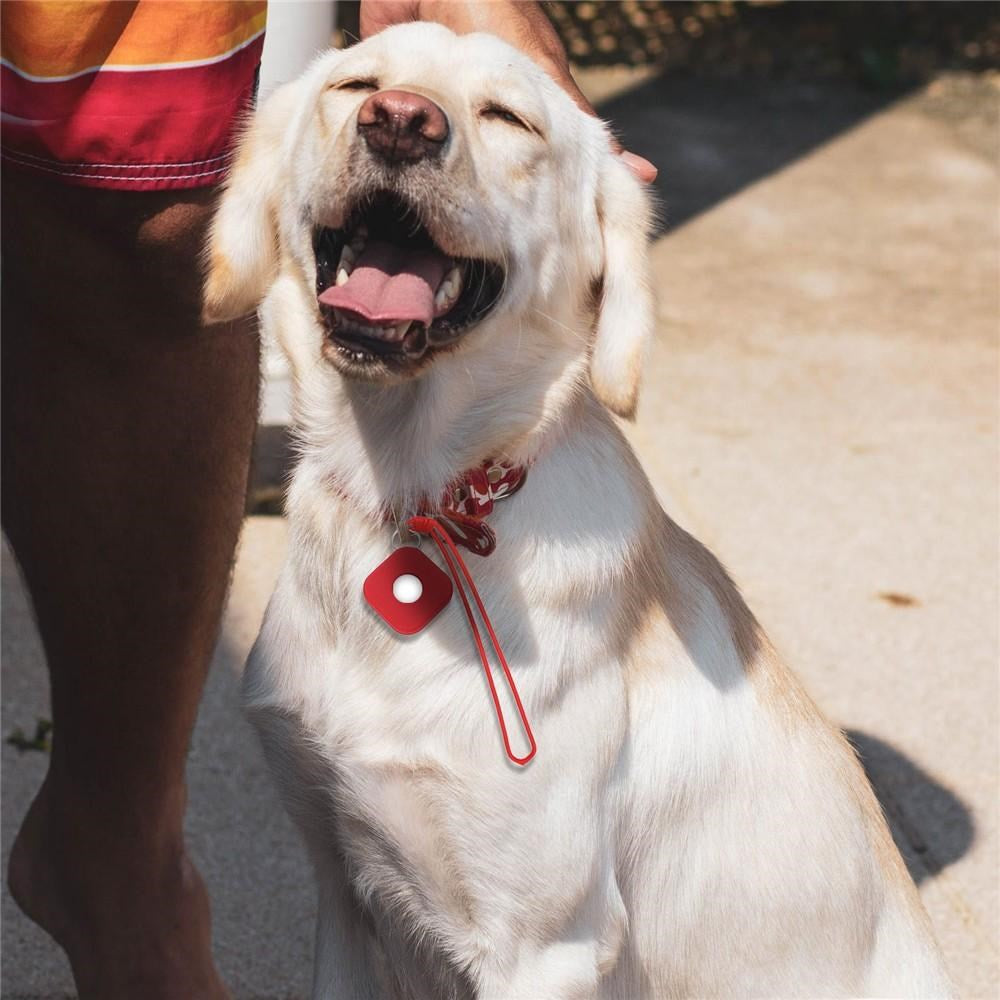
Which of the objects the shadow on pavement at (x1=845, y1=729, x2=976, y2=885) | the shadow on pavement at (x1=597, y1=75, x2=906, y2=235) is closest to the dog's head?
the shadow on pavement at (x1=845, y1=729, x2=976, y2=885)

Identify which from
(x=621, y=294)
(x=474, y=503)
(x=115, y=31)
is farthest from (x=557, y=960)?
(x=115, y=31)

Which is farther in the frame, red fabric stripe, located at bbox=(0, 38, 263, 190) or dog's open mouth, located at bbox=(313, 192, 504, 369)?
red fabric stripe, located at bbox=(0, 38, 263, 190)

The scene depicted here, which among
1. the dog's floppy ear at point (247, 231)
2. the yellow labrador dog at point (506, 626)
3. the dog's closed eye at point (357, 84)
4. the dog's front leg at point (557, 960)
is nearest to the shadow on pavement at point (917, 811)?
the yellow labrador dog at point (506, 626)

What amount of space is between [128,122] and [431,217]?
0.63 metres

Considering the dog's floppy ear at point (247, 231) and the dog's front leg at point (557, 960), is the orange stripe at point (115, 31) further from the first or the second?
the dog's front leg at point (557, 960)

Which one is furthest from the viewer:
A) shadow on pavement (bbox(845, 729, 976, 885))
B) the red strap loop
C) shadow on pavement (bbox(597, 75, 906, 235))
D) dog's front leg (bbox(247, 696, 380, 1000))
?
shadow on pavement (bbox(597, 75, 906, 235))

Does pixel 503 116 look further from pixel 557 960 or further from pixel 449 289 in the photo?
pixel 557 960

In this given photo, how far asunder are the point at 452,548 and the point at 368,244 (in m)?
0.41

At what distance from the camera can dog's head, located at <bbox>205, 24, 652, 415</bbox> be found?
6.64 ft

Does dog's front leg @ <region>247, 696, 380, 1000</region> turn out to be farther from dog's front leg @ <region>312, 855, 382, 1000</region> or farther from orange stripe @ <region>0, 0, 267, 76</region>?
orange stripe @ <region>0, 0, 267, 76</region>

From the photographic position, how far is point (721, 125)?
766cm

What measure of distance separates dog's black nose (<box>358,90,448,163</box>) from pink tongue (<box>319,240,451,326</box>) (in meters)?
0.15

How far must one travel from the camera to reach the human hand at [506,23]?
7.63 feet

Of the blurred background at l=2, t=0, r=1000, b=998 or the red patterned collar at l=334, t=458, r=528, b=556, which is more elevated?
the red patterned collar at l=334, t=458, r=528, b=556
